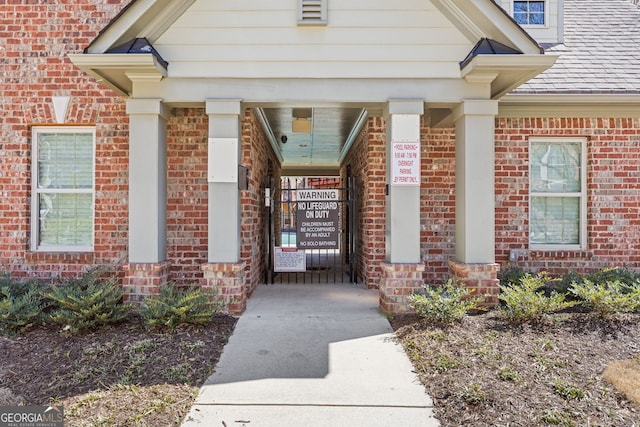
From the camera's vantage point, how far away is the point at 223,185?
5.13 m

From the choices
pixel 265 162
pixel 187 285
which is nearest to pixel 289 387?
pixel 187 285

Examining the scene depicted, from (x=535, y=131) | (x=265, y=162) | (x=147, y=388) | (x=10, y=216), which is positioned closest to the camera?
(x=147, y=388)

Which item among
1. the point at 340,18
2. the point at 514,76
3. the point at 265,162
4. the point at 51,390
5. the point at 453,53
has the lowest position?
the point at 51,390

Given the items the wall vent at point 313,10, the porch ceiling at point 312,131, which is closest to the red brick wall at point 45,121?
the porch ceiling at point 312,131

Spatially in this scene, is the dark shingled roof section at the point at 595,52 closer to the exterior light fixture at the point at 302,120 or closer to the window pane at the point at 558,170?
the window pane at the point at 558,170

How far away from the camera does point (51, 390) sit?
341 centimetres

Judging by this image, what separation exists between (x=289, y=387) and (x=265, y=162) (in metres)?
5.80

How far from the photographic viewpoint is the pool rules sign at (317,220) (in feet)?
24.0

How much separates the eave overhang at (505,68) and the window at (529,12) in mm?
2812

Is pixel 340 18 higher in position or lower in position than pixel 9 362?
higher

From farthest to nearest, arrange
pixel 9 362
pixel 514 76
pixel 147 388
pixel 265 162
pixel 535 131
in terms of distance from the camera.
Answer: pixel 265 162 → pixel 535 131 → pixel 514 76 → pixel 9 362 → pixel 147 388

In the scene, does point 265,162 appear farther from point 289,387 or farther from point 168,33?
point 289,387

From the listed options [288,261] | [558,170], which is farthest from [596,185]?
[288,261]

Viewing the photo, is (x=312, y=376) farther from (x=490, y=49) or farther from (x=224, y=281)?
(x=490, y=49)
